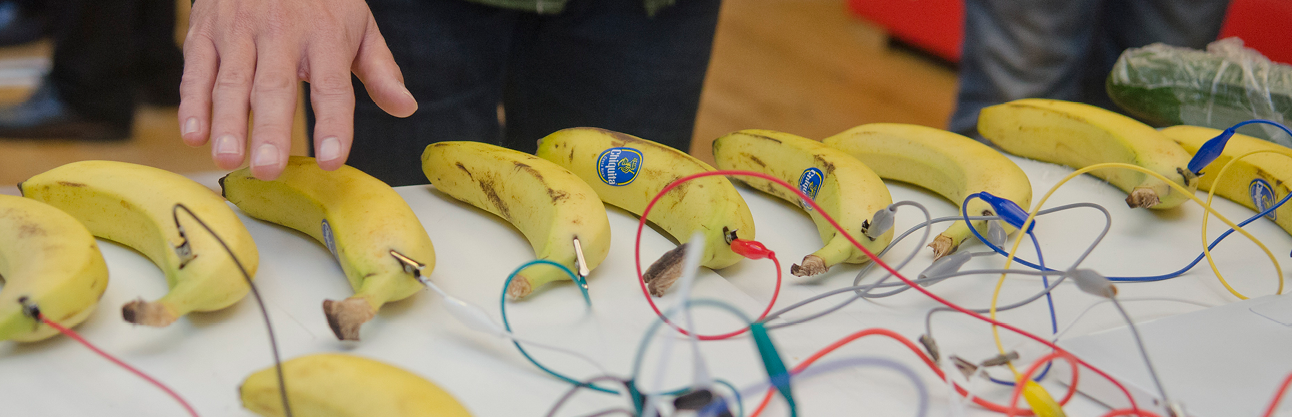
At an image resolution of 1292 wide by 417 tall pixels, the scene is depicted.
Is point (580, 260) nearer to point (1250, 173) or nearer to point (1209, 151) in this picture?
point (1209, 151)

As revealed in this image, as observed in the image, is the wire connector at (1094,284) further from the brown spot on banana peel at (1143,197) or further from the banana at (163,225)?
the banana at (163,225)

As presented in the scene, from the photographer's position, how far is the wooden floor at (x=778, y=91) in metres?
2.29

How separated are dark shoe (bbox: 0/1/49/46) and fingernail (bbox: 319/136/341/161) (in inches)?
111

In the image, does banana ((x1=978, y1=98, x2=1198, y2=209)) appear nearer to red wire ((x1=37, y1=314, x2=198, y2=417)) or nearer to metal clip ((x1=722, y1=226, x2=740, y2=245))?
metal clip ((x1=722, y1=226, x2=740, y2=245))

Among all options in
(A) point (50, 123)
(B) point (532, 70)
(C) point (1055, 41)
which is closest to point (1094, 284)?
(B) point (532, 70)

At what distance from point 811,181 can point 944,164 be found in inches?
7.8

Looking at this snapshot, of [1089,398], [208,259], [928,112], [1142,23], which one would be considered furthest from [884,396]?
[928,112]

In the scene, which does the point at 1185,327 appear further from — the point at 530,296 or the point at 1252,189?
the point at 530,296

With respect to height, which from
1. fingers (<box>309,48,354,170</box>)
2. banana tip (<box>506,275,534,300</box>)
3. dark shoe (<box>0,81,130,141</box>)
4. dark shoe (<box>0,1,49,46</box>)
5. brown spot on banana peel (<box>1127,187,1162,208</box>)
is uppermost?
fingers (<box>309,48,354,170</box>)

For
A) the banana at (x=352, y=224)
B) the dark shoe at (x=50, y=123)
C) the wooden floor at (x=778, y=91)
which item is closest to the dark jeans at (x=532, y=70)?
the banana at (x=352, y=224)

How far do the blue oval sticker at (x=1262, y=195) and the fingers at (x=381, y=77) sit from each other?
1.03m

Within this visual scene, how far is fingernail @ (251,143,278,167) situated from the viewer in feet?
2.01

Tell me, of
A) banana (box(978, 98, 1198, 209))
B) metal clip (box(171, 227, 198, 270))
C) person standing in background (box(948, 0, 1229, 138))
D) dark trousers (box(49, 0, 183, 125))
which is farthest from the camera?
dark trousers (box(49, 0, 183, 125))

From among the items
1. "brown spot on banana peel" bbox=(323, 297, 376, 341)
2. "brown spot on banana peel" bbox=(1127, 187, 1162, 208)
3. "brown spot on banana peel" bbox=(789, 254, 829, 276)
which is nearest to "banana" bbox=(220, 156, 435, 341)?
"brown spot on banana peel" bbox=(323, 297, 376, 341)
